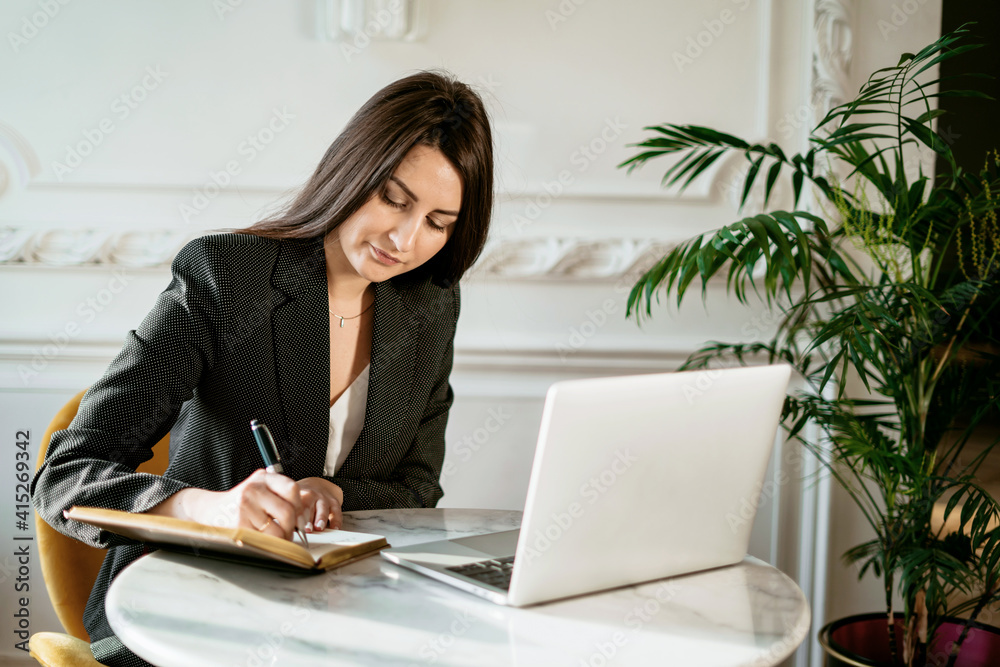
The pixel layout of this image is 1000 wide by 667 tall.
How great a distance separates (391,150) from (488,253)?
0.89 m

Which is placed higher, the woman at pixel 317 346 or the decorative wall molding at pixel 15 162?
the decorative wall molding at pixel 15 162

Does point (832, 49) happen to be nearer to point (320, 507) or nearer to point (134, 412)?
point (320, 507)

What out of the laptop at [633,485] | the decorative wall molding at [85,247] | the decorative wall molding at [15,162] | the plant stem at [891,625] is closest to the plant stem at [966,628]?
the plant stem at [891,625]

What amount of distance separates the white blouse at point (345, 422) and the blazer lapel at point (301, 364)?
80mm

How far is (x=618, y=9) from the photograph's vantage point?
2422 mm

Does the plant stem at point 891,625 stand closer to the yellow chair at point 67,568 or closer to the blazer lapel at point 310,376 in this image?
the blazer lapel at point 310,376

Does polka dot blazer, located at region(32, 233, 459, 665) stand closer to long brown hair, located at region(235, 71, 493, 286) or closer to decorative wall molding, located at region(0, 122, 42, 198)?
long brown hair, located at region(235, 71, 493, 286)

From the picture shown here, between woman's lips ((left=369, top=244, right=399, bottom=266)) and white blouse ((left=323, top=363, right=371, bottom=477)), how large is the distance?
0.23 metres

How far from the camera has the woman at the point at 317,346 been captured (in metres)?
1.39

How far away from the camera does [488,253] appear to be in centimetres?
242

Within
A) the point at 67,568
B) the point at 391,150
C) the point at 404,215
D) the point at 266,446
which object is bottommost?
the point at 67,568

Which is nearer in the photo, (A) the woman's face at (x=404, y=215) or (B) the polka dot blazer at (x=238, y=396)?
(B) the polka dot blazer at (x=238, y=396)

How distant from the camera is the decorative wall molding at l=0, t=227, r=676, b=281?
2340 mm

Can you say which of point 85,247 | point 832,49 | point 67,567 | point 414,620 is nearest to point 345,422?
point 67,567
